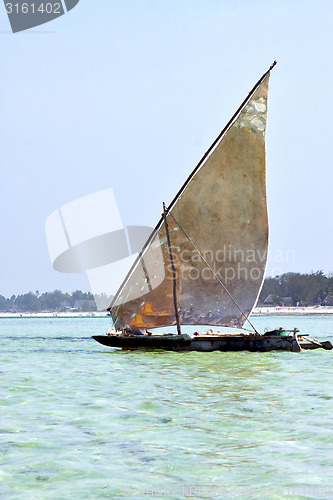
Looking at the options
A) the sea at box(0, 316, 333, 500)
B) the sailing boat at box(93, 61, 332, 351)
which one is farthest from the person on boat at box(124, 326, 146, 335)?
the sea at box(0, 316, 333, 500)

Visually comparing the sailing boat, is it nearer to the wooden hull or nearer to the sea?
the wooden hull

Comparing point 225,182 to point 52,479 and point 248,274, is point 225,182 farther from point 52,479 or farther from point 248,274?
point 52,479

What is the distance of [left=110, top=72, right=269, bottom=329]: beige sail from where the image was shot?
34.9 metres

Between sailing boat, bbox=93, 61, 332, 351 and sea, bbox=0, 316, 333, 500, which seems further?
sailing boat, bbox=93, 61, 332, 351

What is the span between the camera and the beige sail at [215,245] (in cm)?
3494

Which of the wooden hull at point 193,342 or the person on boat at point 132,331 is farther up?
the person on boat at point 132,331

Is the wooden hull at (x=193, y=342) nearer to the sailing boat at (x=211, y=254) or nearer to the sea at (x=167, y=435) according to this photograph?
the sailing boat at (x=211, y=254)

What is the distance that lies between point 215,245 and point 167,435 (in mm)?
21097

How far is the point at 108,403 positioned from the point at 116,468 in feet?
24.3

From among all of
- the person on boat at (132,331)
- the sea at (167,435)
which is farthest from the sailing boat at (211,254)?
the sea at (167,435)

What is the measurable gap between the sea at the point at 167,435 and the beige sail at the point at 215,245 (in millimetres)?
8088

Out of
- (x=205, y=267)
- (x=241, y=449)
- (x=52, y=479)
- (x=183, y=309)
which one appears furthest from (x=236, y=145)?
(x=52, y=479)

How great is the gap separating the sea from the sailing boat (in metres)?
7.84

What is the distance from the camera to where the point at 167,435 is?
49.5 feet
